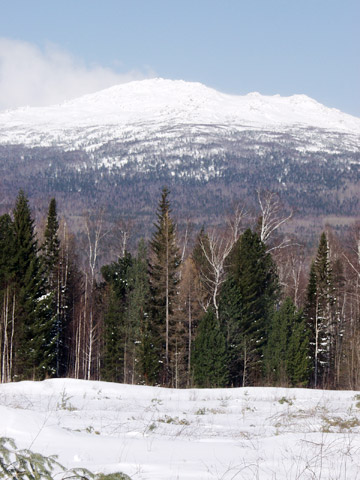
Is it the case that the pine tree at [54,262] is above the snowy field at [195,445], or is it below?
above

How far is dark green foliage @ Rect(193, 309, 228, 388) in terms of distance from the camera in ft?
108

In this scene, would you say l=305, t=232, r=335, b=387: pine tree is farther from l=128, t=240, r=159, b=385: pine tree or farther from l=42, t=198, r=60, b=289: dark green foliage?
l=42, t=198, r=60, b=289: dark green foliage

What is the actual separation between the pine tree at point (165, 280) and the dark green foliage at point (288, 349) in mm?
7564

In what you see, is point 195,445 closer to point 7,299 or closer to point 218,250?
point 7,299

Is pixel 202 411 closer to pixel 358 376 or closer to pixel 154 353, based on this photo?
pixel 358 376

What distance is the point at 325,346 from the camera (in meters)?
40.1

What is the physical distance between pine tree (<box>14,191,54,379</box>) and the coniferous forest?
0.23 ft

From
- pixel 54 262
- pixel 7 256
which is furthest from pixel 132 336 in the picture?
pixel 7 256

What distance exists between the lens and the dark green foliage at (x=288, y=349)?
35438 mm

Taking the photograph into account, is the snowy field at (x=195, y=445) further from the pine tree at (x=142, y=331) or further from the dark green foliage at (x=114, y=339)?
the dark green foliage at (x=114, y=339)

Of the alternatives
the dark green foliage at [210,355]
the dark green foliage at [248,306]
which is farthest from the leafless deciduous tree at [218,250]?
the dark green foliage at [210,355]

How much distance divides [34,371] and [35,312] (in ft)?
12.8

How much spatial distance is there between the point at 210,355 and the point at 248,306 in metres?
6.11

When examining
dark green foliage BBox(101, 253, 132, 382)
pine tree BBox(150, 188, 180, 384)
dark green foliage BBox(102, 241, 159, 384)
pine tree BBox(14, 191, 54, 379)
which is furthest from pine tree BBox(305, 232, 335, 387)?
pine tree BBox(14, 191, 54, 379)
